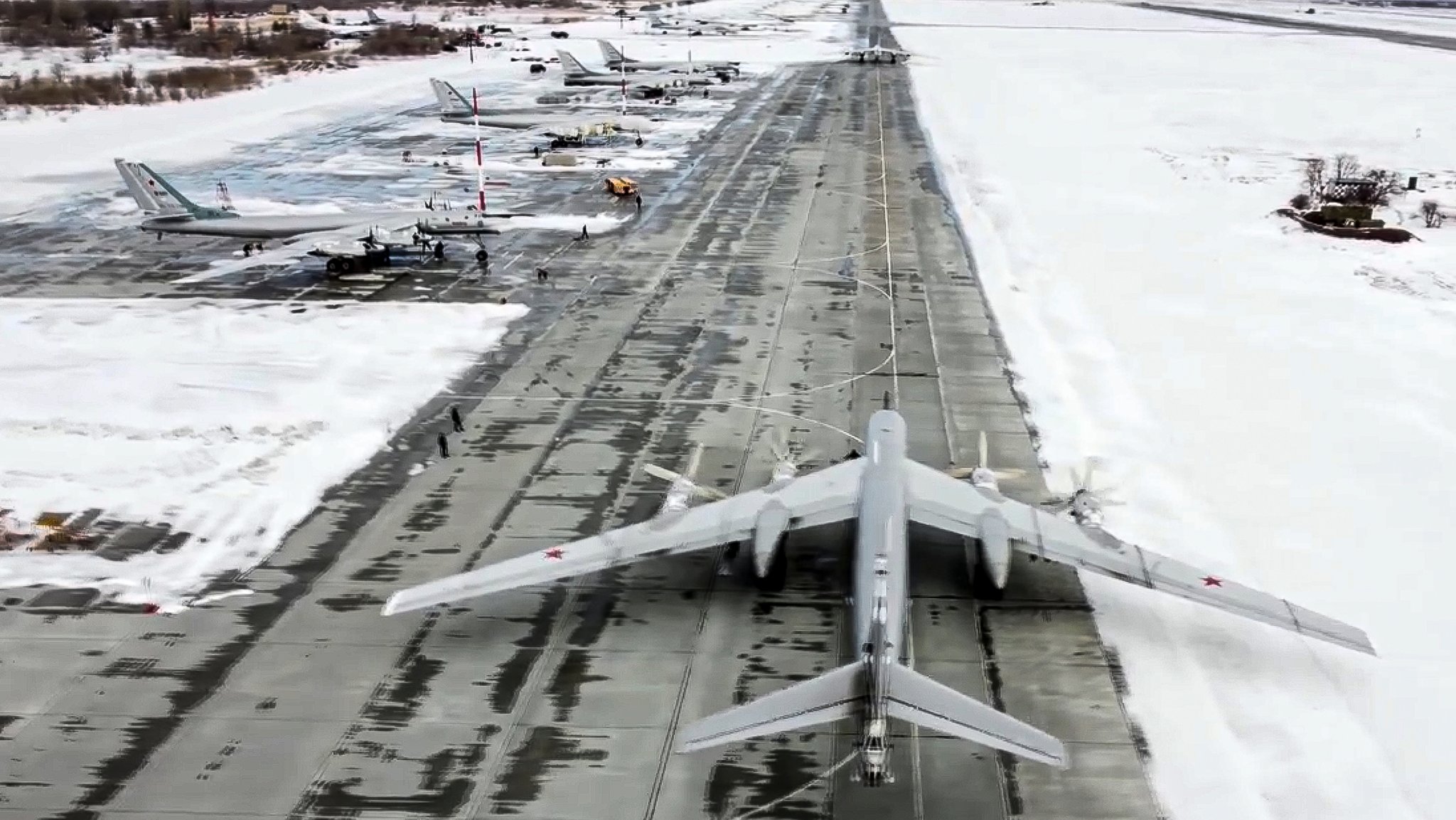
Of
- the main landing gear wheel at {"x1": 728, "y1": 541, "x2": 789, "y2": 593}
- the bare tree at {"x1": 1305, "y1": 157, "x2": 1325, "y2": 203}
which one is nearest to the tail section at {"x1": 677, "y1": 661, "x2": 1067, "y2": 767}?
the main landing gear wheel at {"x1": 728, "y1": 541, "x2": 789, "y2": 593}

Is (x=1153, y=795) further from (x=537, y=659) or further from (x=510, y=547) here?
(x=510, y=547)

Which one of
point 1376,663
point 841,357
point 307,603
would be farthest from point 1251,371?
point 307,603

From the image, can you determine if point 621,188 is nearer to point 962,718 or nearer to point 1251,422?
point 1251,422

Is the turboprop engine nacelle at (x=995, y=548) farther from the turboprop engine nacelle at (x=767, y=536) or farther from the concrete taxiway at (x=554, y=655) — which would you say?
the turboprop engine nacelle at (x=767, y=536)

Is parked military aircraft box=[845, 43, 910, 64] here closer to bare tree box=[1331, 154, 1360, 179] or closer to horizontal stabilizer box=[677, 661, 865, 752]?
bare tree box=[1331, 154, 1360, 179]

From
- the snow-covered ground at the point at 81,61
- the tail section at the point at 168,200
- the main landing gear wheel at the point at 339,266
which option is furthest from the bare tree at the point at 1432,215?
the snow-covered ground at the point at 81,61

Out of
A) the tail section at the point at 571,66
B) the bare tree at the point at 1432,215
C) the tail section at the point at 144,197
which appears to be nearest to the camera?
the tail section at the point at 144,197
